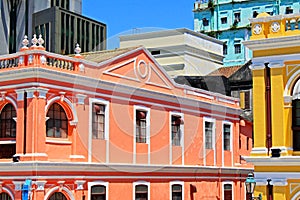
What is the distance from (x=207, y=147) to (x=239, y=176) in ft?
9.75

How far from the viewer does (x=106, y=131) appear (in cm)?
2020

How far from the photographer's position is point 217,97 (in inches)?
1039

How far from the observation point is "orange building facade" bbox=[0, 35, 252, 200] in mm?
17750

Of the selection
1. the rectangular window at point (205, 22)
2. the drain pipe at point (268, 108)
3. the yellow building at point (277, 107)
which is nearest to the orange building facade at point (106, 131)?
the yellow building at point (277, 107)

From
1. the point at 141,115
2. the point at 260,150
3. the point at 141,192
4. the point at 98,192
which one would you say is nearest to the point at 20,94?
the point at 98,192

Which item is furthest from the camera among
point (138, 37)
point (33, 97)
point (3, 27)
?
point (3, 27)

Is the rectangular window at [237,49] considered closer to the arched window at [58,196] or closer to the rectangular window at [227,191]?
the rectangular window at [227,191]

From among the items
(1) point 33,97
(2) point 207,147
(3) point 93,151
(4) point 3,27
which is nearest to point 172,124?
(2) point 207,147

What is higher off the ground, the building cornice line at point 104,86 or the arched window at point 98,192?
the building cornice line at point 104,86

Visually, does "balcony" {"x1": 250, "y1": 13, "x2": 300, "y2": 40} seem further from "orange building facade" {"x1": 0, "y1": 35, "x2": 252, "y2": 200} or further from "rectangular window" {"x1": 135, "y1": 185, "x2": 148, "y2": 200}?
"rectangular window" {"x1": 135, "y1": 185, "x2": 148, "y2": 200}

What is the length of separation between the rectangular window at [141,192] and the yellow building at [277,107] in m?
Result: 6.81

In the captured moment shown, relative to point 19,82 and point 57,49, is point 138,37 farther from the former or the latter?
point 57,49

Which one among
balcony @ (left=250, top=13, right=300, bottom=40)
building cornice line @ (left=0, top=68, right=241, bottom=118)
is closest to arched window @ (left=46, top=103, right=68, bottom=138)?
building cornice line @ (left=0, top=68, right=241, bottom=118)

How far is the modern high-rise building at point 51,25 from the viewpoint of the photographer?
55750 mm
